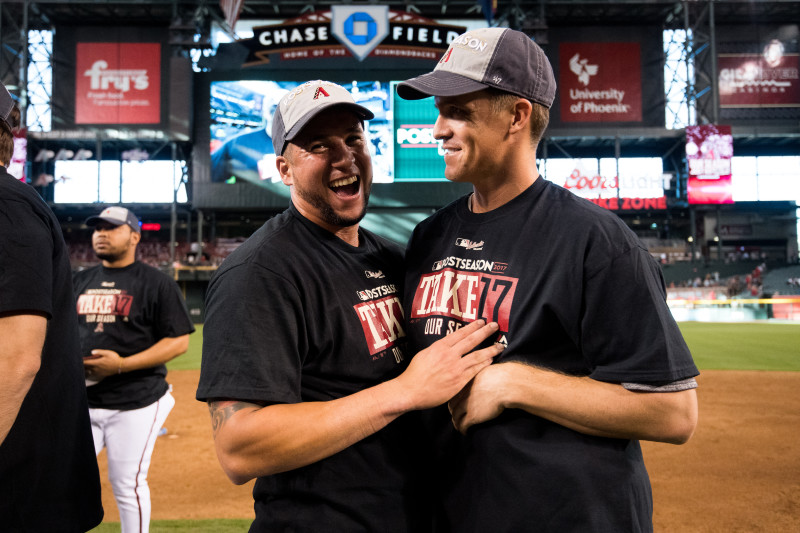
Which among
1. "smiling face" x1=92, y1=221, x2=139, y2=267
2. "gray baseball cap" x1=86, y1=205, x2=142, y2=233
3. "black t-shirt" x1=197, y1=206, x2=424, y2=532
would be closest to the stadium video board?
"gray baseball cap" x1=86, y1=205, x2=142, y2=233

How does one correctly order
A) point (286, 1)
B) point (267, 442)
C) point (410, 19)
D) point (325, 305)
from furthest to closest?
point (286, 1)
point (410, 19)
point (325, 305)
point (267, 442)

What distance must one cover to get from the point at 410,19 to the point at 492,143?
2690 centimetres

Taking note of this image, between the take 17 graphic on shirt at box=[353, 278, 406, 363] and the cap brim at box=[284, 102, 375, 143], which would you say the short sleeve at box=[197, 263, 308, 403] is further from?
the cap brim at box=[284, 102, 375, 143]

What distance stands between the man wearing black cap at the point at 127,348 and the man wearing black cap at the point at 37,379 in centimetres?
229

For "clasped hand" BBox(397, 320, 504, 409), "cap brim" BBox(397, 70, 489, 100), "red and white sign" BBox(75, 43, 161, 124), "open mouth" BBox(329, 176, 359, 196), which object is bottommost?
"clasped hand" BBox(397, 320, 504, 409)

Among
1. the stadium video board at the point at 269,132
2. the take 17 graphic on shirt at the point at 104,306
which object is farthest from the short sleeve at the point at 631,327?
the stadium video board at the point at 269,132

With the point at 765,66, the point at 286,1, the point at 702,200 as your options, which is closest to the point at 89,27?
the point at 286,1

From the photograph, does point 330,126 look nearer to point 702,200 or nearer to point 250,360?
point 250,360

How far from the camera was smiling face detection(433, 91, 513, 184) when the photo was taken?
1910 millimetres

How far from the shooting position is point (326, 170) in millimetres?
2109

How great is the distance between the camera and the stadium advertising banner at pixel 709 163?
3189cm

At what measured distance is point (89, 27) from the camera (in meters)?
32.2

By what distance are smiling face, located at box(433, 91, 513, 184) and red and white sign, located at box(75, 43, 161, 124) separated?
3319 centimetres

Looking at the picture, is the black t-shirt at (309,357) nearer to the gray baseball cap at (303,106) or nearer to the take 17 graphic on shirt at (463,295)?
the take 17 graphic on shirt at (463,295)
